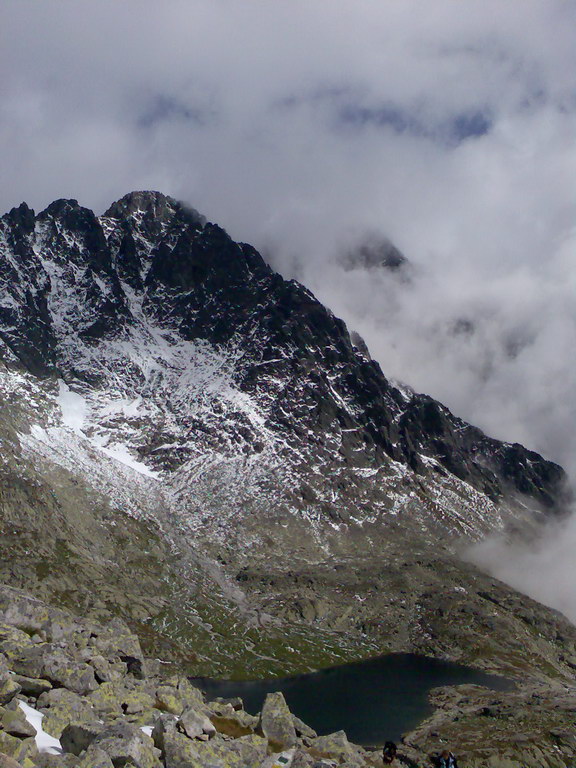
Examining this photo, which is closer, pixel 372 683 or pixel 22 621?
pixel 22 621

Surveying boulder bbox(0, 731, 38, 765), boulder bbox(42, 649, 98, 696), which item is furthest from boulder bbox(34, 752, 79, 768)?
boulder bbox(42, 649, 98, 696)

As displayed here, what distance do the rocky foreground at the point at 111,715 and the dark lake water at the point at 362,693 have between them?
102 metres

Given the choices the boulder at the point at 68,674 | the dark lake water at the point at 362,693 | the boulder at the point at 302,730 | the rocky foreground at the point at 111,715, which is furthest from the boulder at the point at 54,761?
the dark lake water at the point at 362,693

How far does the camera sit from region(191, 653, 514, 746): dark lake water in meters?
133

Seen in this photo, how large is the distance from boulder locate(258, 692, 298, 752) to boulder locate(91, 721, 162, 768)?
10073 mm

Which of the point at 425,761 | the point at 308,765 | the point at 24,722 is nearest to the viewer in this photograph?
the point at 24,722

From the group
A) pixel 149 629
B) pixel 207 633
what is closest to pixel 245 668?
pixel 207 633

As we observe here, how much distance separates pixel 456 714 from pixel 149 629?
320 feet

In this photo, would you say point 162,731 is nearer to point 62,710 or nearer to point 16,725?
point 62,710

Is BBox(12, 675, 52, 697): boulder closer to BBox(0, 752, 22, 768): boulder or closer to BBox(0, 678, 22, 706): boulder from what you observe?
BBox(0, 678, 22, 706): boulder

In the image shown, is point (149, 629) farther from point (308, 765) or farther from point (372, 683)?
point (308, 765)

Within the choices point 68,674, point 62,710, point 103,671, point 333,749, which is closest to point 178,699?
point 103,671

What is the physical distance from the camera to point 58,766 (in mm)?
17312

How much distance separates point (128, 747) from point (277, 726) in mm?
12673
